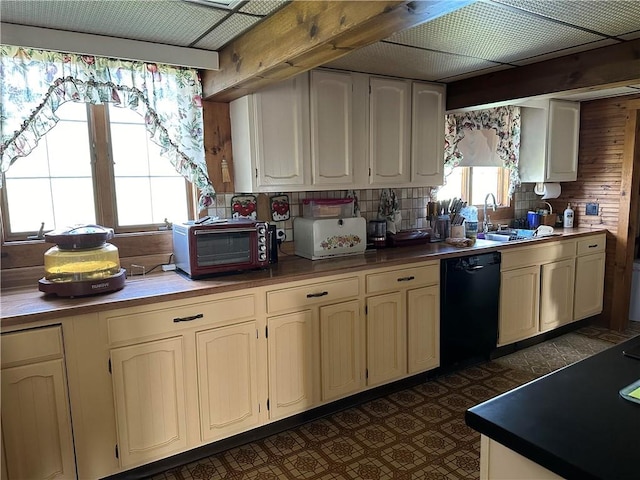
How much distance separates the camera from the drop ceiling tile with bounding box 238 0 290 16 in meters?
1.83

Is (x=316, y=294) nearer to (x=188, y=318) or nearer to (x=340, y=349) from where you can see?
(x=340, y=349)

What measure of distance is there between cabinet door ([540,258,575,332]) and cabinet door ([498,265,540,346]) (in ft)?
0.30

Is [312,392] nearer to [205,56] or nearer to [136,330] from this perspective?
[136,330]

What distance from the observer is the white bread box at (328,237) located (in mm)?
2873

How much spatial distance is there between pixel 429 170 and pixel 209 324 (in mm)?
2034

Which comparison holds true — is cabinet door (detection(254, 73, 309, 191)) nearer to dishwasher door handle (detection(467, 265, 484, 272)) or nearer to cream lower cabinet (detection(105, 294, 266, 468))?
cream lower cabinet (detection(105, 294, 266, 468))

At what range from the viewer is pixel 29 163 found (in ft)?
7.72

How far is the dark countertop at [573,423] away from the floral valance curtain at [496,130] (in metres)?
2.72

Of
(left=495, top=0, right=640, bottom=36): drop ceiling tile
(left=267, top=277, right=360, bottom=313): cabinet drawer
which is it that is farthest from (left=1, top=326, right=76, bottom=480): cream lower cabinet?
(left=495, top=0, right=640, bottom=36): drop ceiling tile

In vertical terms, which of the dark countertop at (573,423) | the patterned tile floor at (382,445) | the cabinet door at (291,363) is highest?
the dark countertop at (573,423)

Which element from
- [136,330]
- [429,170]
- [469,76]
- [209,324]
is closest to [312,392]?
[209,324]

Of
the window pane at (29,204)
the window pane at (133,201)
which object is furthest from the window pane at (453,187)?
the window pane at (29,204)

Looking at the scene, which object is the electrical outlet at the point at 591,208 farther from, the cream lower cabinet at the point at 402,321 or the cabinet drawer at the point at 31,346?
the cabinet drawer at the point at 31,346

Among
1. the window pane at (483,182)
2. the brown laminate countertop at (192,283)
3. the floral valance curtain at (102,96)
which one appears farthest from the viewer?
the window pane at (483,182)
